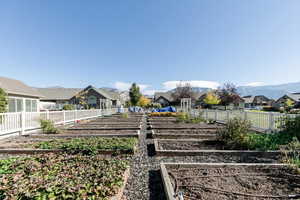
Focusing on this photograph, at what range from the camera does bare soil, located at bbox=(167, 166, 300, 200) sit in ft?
6.63

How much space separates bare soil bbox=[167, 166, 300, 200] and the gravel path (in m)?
0.33

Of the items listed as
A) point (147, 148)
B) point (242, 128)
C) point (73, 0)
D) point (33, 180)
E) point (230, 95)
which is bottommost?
point (147, 148)

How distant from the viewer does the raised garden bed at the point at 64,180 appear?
1782 millimetres

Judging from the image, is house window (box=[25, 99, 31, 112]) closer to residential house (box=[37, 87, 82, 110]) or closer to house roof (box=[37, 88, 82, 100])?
residential house (box=[37, 87, 82, 110])

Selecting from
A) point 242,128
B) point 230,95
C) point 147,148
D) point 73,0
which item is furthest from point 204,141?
point 230,95

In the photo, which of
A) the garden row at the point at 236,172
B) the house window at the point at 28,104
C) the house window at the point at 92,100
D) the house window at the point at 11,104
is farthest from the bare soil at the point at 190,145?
the house window at the point at 92,100

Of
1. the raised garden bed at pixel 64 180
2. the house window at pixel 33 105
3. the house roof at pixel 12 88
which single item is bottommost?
the raised garden bed at pixel 64 180

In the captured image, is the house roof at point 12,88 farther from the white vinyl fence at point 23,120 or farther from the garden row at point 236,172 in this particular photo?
the garden row at point 236,172

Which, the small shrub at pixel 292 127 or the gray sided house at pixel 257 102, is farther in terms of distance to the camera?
the gray sided house at pixel 257 102

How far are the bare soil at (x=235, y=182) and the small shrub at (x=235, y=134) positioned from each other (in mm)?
1432

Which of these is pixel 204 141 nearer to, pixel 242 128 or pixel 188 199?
pixel 242 128

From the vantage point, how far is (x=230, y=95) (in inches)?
1113

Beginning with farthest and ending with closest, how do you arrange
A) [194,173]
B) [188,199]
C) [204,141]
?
[204,141]
[194,173]
[188,199]

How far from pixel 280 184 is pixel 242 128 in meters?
2.34
